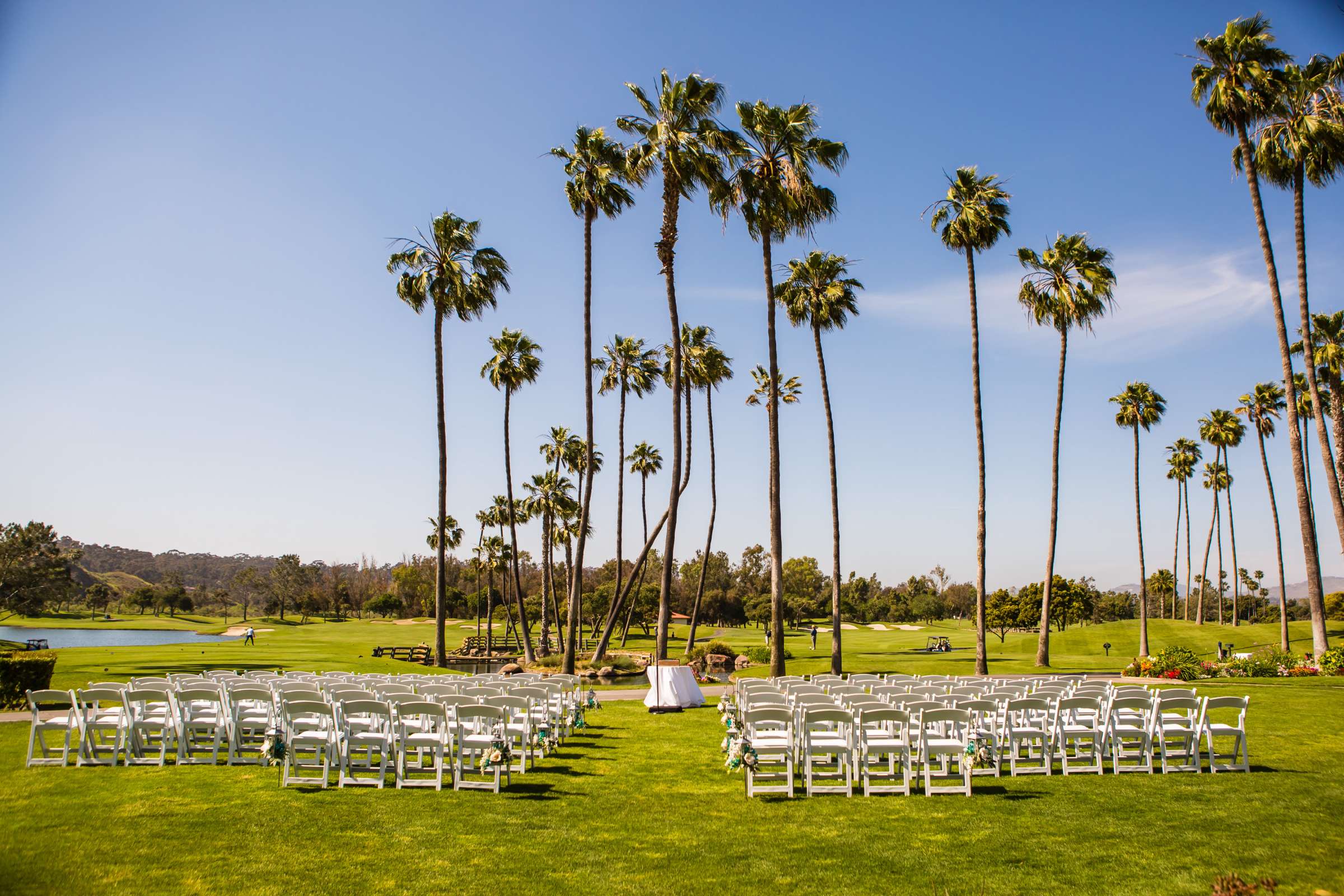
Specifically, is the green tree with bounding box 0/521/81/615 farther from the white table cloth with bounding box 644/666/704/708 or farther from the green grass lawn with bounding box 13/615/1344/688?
the white table cloth with bounding box 644/666/704/708

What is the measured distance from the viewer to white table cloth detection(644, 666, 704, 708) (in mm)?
19031

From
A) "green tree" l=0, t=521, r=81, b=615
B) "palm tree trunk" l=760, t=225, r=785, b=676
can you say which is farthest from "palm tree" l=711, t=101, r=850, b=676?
"green tree" l=0, t=521, r=81, b=615

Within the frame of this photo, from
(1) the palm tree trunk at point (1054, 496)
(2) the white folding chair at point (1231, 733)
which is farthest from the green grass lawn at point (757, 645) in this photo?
(2) the white folding chair at point (1231, 733)

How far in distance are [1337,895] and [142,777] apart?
11849 millimetres

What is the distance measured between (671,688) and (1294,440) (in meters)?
20.7

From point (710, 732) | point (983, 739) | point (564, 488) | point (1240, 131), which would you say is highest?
point (1240, 131)

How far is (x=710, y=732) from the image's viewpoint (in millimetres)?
15250

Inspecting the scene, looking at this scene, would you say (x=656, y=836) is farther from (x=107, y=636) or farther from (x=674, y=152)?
(x=107, y=636)

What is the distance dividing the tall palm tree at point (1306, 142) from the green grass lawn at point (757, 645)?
47.2ft

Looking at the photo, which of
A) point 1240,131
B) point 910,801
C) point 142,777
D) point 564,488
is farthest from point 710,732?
point 564,488

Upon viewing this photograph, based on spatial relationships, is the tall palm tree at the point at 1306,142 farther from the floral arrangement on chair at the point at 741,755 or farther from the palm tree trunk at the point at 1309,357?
the floral arrangement on chair at the point at 741,755

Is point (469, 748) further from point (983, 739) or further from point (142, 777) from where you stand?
point (983, 739)

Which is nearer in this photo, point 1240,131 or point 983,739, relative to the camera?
point 983,739

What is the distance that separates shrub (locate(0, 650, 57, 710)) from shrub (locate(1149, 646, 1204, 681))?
30.7 meters
